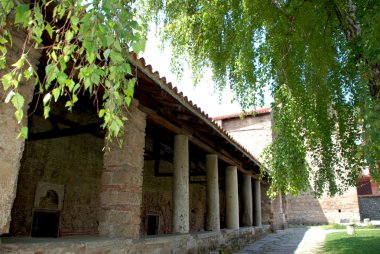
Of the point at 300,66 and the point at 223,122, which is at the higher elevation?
the point at 223,122

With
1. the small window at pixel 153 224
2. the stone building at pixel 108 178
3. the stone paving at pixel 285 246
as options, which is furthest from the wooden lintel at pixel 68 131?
the stone paving at pixel 285 246

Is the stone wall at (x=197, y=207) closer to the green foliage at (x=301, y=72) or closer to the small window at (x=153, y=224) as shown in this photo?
the small window at (x=153, y=224)

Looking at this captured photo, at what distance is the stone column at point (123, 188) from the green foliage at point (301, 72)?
198cm

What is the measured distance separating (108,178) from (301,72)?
3.55m

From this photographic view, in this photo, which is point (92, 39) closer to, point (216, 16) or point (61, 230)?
point (216, 16)

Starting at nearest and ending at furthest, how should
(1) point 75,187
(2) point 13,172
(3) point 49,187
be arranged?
1. (2) point 13,172
2. (3) point 49,187
3. (1) point 75,187

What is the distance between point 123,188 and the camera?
4.58 metres

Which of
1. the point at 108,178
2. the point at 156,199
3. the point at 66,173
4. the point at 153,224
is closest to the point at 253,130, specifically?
the point at 156,199

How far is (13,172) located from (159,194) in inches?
322

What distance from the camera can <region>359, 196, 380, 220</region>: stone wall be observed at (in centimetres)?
2595

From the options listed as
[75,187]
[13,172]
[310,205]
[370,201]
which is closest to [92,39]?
[13,172]

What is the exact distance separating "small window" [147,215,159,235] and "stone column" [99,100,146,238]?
5.97m

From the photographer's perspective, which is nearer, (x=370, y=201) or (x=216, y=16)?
(x=216, y=16)

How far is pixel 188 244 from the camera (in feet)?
21.7
